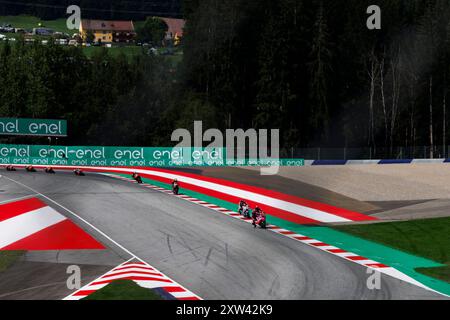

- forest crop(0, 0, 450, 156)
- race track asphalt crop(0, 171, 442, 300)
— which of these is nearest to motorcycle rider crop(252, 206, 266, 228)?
race track asphalt crop(0, 171, 442, 300)

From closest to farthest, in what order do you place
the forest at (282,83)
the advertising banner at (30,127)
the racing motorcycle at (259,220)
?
1. the racing motorcycle at (259,220)
2. the advertising banner at (30,127)
3. the forest at (282,83)

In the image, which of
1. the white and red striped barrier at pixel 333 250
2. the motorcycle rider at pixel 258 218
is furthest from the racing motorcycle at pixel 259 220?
the white and red striped barrier at pixel 333 250

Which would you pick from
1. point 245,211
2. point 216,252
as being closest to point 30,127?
point 245,211

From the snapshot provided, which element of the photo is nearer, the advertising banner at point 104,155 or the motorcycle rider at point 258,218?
the motorcycle rider at point 258,218

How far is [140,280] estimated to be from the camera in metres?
19.9

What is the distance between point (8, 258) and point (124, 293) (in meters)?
6.60

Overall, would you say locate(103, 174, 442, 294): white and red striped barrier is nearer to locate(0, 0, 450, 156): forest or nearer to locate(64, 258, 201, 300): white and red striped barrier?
locate(64, 258, 201, 300): white and red striped barrier

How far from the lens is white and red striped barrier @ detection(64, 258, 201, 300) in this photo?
720 inches

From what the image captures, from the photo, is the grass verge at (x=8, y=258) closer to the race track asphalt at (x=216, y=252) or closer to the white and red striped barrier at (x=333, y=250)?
the race track asphalt at (x=216, y=252)

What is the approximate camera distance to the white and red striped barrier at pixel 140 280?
1828cm

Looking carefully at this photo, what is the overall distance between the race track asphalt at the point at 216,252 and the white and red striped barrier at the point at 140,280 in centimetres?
38

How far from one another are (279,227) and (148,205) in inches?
321

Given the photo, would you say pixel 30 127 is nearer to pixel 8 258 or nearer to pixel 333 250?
pixel 8 258
